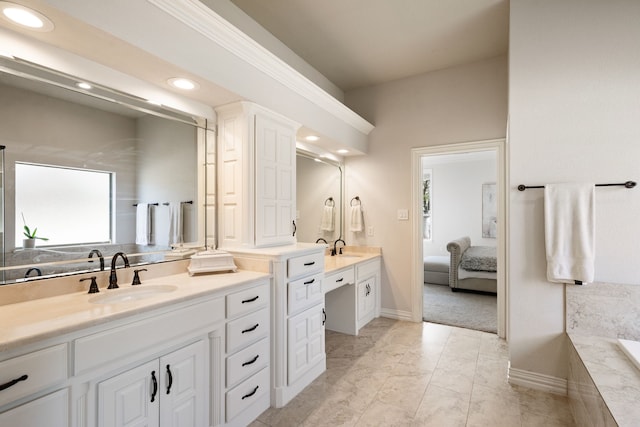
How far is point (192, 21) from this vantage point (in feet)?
5.68

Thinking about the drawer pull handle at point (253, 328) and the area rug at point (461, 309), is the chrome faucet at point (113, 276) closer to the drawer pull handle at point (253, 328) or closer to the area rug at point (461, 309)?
the drawer pull handle at point (253, 328)

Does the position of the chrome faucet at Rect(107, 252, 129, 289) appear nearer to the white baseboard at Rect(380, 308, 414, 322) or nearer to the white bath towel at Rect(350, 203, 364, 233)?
the white bath towel at Rect(350, 203, 364, 233)

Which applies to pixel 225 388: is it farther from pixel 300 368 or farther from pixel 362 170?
pixel 362 170

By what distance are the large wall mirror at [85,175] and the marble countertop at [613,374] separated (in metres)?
2.49

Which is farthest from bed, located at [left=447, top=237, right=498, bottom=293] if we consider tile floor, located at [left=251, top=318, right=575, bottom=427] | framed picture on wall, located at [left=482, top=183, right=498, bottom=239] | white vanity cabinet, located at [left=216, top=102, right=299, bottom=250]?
white vanity cabinet, located at [left=216, top=102, right=299, bottom=250]

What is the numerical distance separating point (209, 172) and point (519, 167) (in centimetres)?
234

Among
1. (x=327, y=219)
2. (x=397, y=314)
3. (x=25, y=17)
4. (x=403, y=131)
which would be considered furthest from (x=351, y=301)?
(x=25, y=17)

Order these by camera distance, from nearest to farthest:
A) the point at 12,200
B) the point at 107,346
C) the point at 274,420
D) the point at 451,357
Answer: the point at 107,346 → the point at 12,200 → the point at 274,420 → the point at 451,357

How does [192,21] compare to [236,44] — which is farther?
[236,44]

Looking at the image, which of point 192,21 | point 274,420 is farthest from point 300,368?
point 192,21

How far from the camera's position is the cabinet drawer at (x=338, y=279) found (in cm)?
278

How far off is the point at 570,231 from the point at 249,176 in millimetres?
2288

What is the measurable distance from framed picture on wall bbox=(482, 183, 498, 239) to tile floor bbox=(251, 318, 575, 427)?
3795mm

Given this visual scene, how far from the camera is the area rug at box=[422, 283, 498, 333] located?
362 centimetres
